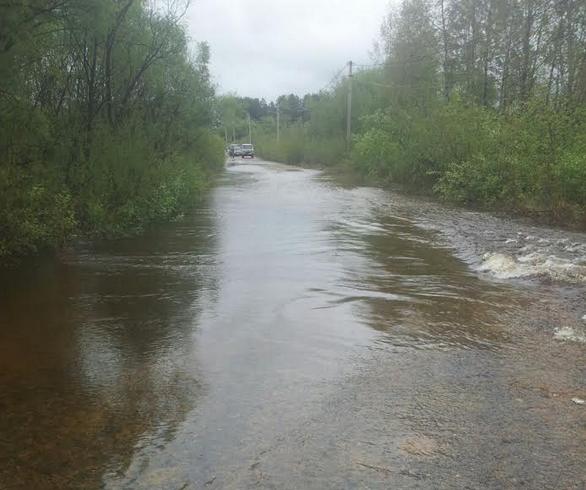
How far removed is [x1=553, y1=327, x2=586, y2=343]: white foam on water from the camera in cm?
675

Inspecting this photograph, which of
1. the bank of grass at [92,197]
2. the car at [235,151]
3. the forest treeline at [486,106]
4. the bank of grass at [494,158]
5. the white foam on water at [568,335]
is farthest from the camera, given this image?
the car at [235,151]

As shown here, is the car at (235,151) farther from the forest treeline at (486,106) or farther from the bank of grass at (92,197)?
the bank of grass at (92,197)

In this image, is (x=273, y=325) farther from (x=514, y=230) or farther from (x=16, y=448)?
(x=514, y=230)

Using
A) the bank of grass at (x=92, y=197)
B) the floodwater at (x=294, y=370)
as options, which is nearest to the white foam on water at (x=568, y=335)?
the floodwater at (x=294, y=370)

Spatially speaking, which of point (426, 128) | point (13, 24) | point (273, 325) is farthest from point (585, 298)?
point (426, 128)

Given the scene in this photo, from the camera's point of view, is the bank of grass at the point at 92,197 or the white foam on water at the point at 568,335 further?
the bank of grass at the point at 92,197

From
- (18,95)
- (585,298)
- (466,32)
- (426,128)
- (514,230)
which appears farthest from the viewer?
(466,32)

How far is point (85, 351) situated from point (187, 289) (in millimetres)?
2776

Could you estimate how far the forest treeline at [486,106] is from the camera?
1727cm

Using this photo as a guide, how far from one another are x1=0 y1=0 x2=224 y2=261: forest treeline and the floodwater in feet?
4.11

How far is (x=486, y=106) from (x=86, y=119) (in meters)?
18.1

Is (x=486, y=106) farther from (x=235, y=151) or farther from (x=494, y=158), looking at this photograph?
(x=235, y=151)

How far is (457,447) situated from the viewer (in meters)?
4.42

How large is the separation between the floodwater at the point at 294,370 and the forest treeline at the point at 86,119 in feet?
4.11
